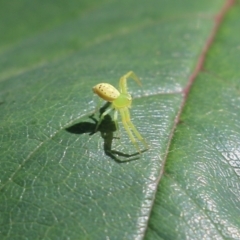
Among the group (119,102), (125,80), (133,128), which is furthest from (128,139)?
(125,80)

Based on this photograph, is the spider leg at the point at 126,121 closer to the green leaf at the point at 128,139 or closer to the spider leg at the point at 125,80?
the green leaf at the point at 128,139

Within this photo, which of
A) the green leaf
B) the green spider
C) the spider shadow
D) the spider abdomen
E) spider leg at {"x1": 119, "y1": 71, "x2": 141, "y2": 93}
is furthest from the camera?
spider leg at {"x1": 119, "y1": 71, "x2": 141, "y2": 93}

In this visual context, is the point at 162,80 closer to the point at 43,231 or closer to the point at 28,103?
the point at 28,103

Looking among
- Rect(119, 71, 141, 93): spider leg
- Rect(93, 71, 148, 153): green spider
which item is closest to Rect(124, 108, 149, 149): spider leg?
Rect(93, 71, 148, 153): green spider

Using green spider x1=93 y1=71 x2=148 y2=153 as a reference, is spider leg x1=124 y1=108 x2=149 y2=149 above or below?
below

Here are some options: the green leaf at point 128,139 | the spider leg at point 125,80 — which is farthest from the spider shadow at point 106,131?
the spider leg at point 125,80

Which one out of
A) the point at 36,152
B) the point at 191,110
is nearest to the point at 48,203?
the point at 36,152

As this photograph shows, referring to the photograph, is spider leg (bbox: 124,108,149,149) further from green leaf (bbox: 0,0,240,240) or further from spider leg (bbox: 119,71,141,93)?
spider leg (bbox: 119,71,141,93)

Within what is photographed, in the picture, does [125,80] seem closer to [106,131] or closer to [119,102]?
[119,102]
